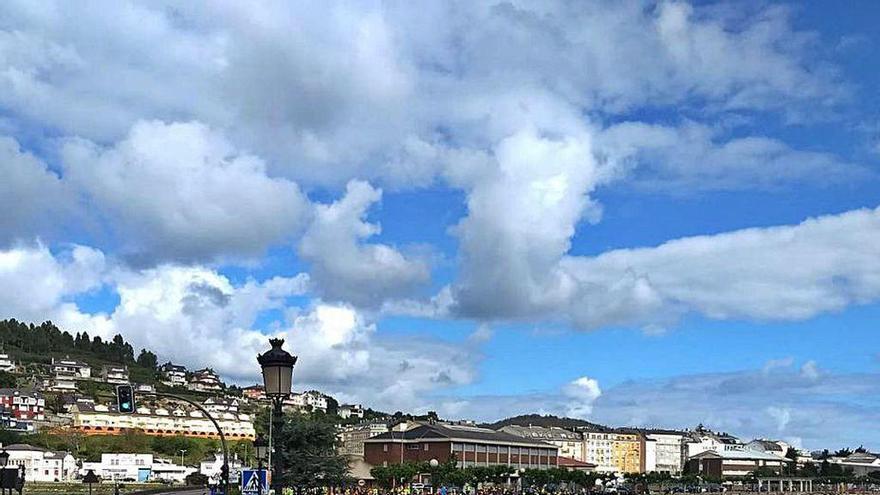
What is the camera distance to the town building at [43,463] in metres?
155

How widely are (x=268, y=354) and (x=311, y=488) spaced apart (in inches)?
2436

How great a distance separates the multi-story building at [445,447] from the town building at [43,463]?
4473 centimetres

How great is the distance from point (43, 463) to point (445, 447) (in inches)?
2308

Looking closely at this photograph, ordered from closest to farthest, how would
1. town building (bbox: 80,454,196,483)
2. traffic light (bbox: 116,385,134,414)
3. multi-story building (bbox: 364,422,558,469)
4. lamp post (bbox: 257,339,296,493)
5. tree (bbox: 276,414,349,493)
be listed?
lamp post (bbox: 257,339,296,493) → traffic light (bbox: 116,385,134,414) → tree (bbox: 276,414,349,493) → town building (bbox: 80,454,196,483) → multi-story building (bbox: 364,422,558,469)

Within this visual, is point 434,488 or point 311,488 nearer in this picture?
point 311,488

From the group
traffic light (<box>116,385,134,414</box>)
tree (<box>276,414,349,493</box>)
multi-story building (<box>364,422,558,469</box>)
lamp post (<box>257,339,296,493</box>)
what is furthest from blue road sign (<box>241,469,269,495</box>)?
multi-story building (<box>364,422,558,469</box>)

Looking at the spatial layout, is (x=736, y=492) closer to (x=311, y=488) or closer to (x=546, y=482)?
(x=546, y=482)

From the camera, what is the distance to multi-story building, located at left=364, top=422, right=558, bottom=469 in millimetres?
163500

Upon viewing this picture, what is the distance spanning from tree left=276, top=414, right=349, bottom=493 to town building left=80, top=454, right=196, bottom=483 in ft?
275

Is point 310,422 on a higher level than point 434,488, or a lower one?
higher

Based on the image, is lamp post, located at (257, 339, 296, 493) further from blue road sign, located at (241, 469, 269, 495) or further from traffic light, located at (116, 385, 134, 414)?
traffic light, located at (116, 385, 134, 414)

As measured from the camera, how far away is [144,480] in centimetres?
15988

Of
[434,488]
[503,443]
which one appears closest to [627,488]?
[503,443]

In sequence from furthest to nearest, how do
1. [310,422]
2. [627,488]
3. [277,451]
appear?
[627,488]
[310,422]
[277,451]
